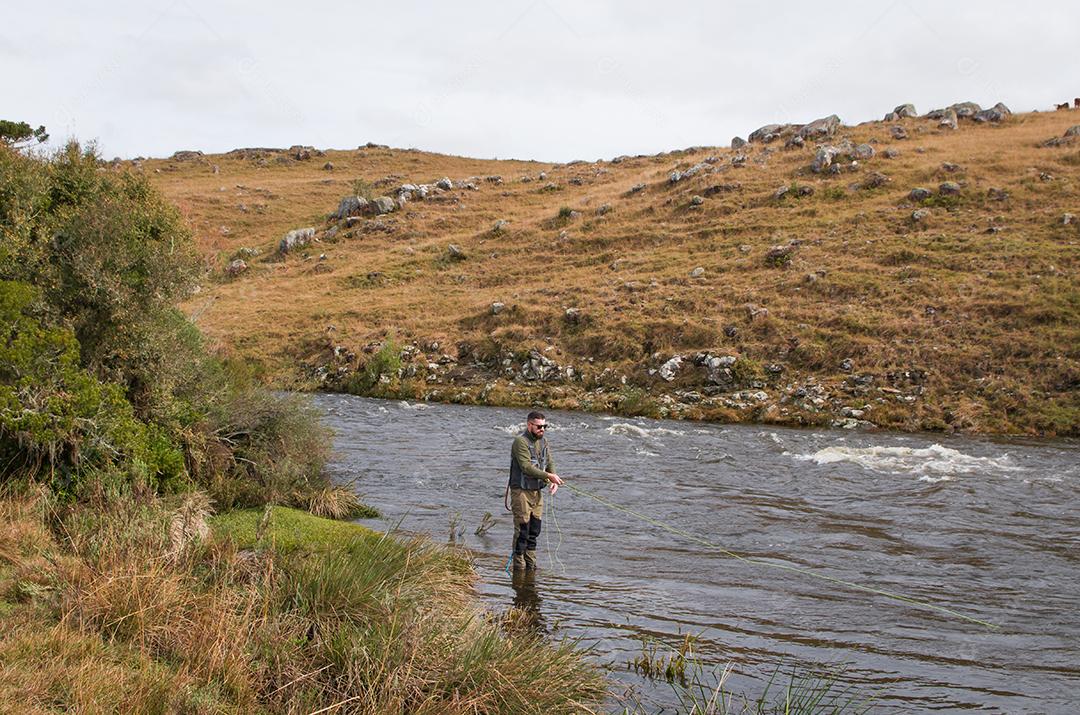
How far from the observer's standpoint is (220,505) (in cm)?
1253

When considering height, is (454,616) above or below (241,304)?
below

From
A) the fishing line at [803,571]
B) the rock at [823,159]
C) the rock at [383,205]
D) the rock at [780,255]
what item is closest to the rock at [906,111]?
the rock at [823,159]

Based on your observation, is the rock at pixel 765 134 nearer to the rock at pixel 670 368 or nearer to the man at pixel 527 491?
the rock at pixel 670 368

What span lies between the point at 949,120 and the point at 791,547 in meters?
50.6

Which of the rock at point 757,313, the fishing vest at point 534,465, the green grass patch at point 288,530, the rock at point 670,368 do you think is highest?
the rock at point 757,313

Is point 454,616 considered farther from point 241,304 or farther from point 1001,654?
point 241,304

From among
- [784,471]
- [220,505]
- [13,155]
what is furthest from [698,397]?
[13,155]

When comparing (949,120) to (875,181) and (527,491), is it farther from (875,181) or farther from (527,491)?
(527,491)

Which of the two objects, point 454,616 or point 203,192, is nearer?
point 454,616

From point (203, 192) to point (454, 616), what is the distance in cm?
7752

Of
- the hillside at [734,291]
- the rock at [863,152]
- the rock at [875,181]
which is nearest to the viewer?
the hillside at [734,291]

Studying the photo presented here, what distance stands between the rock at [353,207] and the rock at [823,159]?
106ft

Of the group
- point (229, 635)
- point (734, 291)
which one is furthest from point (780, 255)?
point (229, 635)

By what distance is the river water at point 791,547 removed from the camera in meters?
8.80
